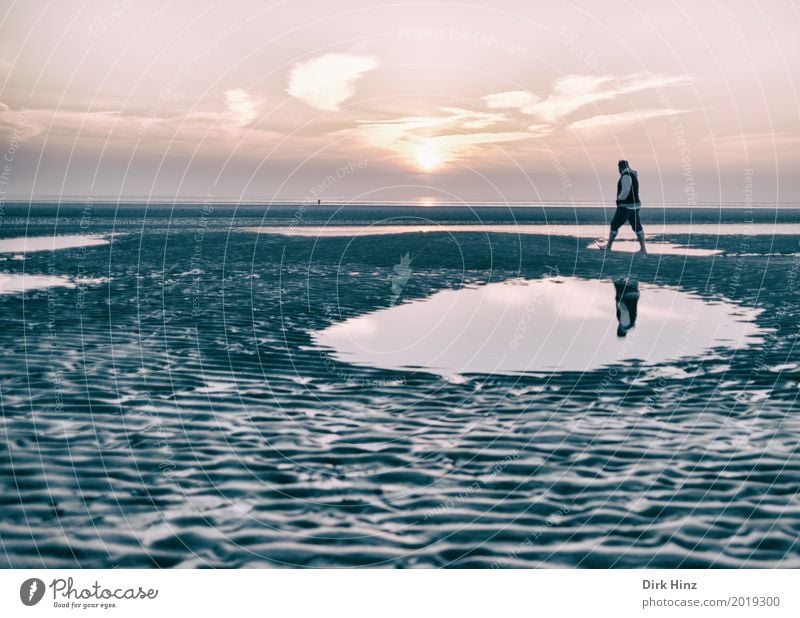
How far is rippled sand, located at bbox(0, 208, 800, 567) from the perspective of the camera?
6.51m

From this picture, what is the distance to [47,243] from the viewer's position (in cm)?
4094

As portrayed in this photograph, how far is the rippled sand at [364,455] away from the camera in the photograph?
6512 mm

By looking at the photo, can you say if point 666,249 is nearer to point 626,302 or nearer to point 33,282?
point 626,302

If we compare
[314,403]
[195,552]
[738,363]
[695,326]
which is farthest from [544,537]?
[695,326]

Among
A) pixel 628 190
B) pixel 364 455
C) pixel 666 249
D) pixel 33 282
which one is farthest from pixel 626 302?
pixel 666 249

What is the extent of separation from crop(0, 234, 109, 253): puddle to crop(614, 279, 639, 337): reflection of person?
1067 inches

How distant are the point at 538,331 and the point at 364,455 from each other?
26.9 ft

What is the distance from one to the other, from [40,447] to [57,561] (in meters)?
2.96

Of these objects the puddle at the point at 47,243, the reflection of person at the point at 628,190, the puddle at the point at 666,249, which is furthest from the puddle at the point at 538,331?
the puddle at the point at 47,243

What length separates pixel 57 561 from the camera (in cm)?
626

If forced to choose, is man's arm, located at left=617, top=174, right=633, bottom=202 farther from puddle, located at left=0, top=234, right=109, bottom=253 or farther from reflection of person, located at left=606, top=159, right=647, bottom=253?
puddle, located at left=0, top=234, right=109, bottom=253

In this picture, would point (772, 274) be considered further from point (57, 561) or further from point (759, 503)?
point (57, 561)

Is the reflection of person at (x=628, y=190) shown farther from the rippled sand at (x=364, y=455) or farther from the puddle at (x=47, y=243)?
the puddle at (x=47, y=243)

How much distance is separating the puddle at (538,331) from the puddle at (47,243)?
24.1 m
